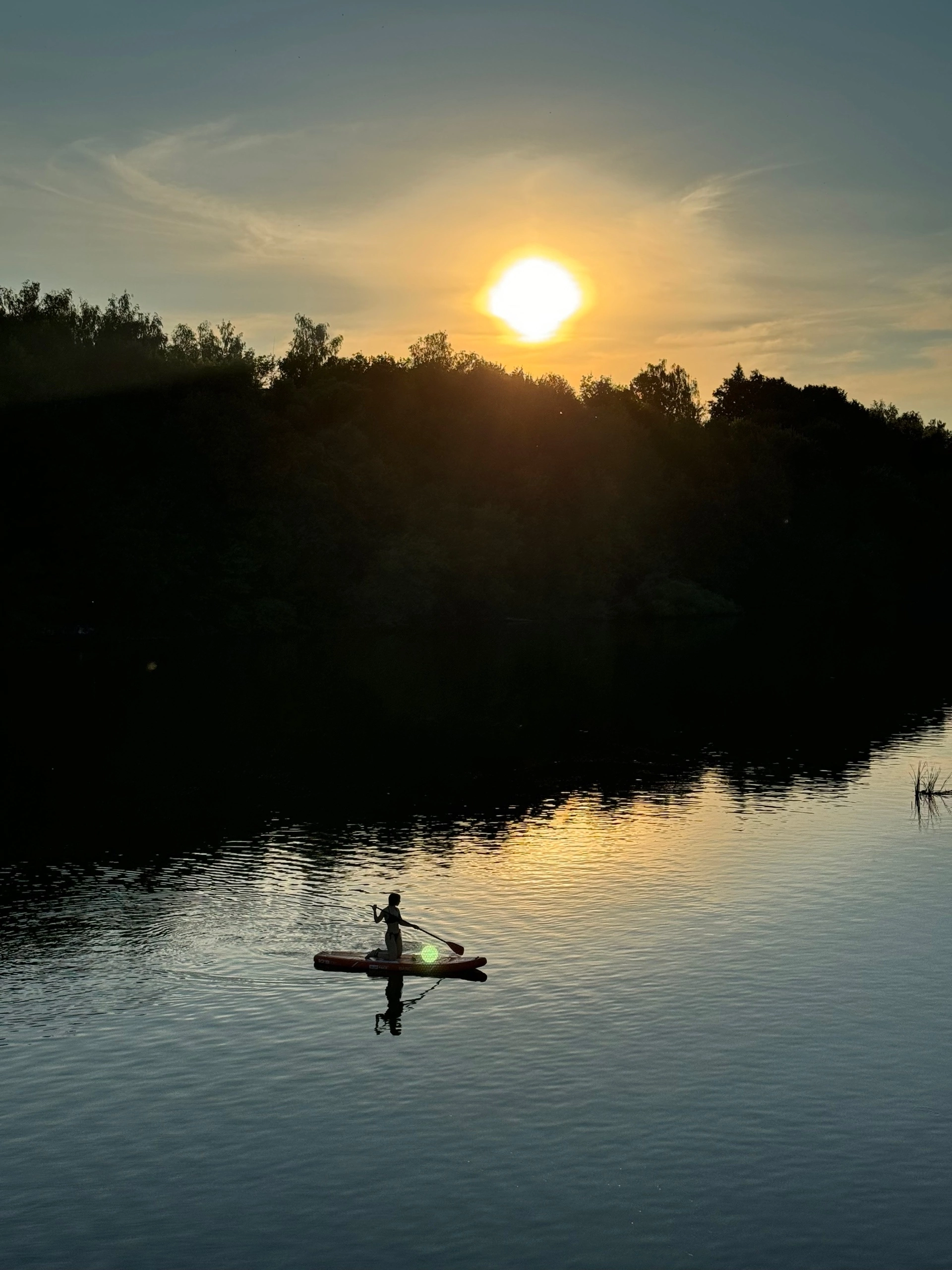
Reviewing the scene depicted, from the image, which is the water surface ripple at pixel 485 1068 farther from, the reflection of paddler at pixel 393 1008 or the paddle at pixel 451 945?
the paddle at pixel 451 945

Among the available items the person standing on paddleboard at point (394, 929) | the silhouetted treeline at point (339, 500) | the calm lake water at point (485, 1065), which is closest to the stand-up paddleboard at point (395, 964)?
the person standing on paddleboard at point (394, 929)

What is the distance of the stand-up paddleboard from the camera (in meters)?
35.3

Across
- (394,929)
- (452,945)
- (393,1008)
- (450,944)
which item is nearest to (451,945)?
(450,944)

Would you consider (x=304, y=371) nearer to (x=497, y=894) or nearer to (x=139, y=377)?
(x=139, y=377)

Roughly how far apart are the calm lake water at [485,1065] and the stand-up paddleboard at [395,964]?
421 millimetres

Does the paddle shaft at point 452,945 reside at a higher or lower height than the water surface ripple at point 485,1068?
higher

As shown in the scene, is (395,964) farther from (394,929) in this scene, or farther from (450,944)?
(450,944)

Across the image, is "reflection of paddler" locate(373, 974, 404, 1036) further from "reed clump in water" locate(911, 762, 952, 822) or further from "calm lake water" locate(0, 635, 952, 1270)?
"reed clump in water" locate(911, 762, 952, 822)

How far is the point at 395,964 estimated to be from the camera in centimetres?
3531

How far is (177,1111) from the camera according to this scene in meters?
27.4

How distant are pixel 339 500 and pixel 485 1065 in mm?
129523

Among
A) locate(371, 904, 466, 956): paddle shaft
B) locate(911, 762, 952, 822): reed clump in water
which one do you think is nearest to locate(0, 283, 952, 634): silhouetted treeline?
locate(911, 762, 952, 822): reed clump in water

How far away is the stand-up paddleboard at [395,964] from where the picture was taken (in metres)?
35.3

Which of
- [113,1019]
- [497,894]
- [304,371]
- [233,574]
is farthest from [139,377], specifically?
[113,1019]
